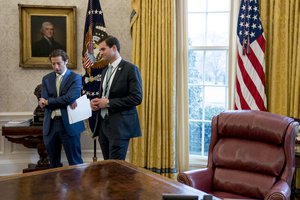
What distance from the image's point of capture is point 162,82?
4.21m

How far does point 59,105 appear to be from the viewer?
3520mm

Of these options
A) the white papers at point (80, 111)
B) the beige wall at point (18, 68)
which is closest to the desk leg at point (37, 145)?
the beige wall at point (18, 68)

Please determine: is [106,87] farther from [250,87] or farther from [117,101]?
[250,87]

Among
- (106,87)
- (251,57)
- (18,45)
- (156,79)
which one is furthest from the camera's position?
(18,45)

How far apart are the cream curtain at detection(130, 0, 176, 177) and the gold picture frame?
0.79m

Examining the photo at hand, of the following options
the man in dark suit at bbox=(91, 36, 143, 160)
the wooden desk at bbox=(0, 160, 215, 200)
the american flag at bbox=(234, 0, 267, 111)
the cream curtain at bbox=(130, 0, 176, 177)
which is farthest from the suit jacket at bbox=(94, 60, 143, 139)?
the american flag at bbox=(234, 0, 267, 111)

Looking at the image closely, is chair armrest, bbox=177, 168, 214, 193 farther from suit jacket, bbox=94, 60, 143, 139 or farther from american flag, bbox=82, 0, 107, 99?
american flag, bbox=82, 0, 107, 99

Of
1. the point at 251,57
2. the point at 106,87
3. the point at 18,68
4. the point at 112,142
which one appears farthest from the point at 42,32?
the point at 251,57

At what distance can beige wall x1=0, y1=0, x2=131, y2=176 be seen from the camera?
445 centimetres

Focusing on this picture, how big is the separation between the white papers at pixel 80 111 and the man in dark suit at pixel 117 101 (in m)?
0.55

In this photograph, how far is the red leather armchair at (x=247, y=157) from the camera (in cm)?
265

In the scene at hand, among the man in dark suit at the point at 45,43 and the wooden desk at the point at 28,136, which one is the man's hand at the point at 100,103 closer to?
the wooden desk at the point at 28,136

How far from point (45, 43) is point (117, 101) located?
1.89m

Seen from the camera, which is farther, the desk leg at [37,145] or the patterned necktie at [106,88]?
the desk leg at [37,145]
